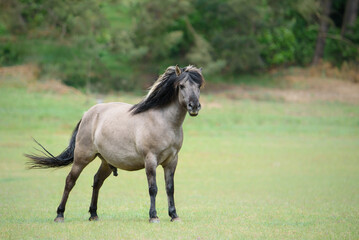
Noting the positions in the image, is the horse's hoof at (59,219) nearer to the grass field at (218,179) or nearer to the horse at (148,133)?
the horse at (148,133)

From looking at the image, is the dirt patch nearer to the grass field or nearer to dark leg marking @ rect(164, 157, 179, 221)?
the grass field

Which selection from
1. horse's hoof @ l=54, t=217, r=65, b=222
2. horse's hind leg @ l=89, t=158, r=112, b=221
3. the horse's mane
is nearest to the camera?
the horse's mane

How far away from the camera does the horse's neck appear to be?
26.5 ft

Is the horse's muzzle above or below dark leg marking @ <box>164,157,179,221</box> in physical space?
above

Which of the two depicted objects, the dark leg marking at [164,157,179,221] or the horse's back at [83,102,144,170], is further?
the horse's back at [83,102,144,170]

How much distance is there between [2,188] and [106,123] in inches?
254

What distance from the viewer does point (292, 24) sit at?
148 feet

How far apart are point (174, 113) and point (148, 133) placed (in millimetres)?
506

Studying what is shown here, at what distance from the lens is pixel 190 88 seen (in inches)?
305

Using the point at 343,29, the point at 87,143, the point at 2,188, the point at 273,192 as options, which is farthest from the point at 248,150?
the point at 343,29

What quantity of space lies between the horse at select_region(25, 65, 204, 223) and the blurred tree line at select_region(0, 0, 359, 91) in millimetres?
26797

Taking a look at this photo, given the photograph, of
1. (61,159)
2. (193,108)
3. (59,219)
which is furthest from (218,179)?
(193,108)

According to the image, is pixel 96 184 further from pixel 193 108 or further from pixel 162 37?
pixel 162 37

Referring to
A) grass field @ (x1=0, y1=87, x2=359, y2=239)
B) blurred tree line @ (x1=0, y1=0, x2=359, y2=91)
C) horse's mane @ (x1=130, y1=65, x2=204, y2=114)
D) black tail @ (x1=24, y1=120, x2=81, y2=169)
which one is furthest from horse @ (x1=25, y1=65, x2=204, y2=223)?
blurred tree line @ (x1=0, y1=0, x2=359, y2=91)
